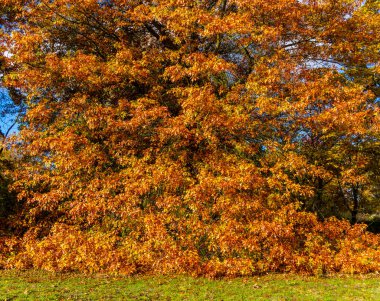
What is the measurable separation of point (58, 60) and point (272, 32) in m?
6.73

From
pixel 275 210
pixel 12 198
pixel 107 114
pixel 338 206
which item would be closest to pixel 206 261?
pixel 275 210

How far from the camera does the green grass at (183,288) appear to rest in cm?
843

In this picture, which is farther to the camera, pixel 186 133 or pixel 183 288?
pixel 186 133

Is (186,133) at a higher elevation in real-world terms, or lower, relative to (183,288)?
higher

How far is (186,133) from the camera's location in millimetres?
11734

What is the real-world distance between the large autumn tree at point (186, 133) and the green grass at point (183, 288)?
0.63 metres

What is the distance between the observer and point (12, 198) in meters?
15.0

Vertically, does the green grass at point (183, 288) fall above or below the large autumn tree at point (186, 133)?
below

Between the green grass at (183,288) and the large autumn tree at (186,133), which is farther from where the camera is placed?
the large autumn tree at (186,133)

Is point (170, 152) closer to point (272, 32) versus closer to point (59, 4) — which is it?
point (272, 32)

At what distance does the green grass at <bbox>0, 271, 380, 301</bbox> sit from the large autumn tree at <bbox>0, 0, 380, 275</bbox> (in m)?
0.63

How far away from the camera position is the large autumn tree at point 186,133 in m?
11.2

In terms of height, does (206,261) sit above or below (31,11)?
below

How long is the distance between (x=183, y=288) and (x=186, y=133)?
14.7 feet
